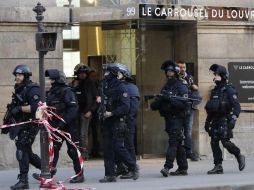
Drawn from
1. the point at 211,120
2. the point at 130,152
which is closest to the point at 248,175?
the point at 211,120

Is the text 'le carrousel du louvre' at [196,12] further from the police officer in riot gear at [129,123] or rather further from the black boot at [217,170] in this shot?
the black boot at [217,170]

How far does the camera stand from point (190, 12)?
51.7 ft

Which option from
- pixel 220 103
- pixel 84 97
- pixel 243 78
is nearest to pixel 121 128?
pixel 220 103

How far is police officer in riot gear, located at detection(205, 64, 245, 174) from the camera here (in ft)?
44.2

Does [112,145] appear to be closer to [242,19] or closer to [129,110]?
[129,110]

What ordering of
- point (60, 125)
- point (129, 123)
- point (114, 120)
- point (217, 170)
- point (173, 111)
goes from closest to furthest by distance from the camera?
point (60, 125)
point (114, 120)
point (129, 123)
point (173, 111)
point (217, 170)

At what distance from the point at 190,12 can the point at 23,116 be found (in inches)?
202

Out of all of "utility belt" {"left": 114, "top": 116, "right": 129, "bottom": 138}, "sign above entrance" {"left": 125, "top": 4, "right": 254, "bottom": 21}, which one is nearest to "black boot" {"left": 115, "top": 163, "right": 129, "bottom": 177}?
"utility belt" {"left": 114, "top": 116, "right": 129, "bottom": 138}

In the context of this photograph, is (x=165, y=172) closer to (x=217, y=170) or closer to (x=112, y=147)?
(x=217, y=170)

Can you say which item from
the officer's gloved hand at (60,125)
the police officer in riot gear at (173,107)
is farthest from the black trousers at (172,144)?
the officer's gloved hand at (60,125)

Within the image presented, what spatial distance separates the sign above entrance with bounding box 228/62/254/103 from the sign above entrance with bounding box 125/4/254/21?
1.01 m

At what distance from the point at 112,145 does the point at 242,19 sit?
5.25 meters

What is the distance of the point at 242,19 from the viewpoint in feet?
54.1

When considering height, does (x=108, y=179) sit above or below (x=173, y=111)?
below
